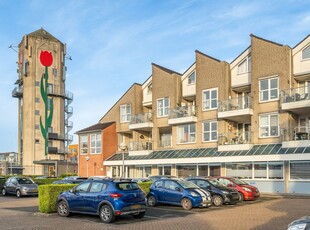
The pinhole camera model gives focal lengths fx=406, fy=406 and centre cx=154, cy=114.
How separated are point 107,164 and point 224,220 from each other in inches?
1140

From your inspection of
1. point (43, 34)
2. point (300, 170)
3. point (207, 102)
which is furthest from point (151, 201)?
point (43, 34)

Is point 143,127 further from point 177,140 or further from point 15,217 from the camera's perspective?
point 15,217

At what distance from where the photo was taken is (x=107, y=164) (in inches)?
1692

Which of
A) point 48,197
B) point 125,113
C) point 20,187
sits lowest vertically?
point 20,187

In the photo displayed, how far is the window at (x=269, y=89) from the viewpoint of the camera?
31.7m

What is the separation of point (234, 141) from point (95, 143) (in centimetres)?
1701

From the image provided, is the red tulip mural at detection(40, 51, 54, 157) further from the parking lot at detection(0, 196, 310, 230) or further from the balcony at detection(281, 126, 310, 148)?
the parking lot at detection(0, 196, 310, 230)

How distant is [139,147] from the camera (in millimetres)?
41500

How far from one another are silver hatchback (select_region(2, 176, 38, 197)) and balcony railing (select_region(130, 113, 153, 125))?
15.3 m

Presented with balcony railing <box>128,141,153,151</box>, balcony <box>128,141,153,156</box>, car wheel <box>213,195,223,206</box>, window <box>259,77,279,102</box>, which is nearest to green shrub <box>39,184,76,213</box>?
car wheel <box>213,195,223,206</box>

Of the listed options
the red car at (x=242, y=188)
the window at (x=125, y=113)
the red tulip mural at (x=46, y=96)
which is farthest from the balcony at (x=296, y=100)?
the red tulip mural at (x=46, y=96)

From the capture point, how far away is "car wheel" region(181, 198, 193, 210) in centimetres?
1864

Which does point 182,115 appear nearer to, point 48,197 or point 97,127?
point 97,127

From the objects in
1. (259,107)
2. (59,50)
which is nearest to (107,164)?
(259,107)
